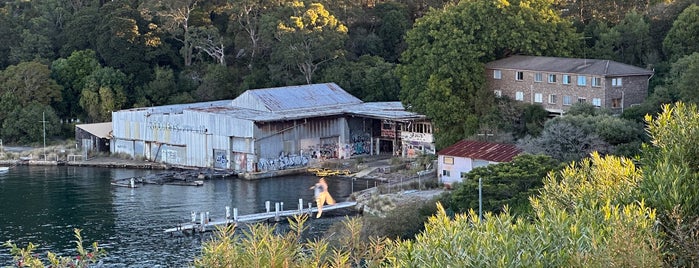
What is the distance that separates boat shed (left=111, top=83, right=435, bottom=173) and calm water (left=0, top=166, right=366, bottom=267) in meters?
1.91

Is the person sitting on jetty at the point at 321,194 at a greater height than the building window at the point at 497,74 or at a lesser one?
lesser

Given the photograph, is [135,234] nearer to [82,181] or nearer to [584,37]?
[82,181]

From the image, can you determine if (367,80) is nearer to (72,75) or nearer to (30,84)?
(72,75)

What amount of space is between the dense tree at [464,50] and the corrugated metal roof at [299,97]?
17.9ft

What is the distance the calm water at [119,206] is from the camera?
34.6 meters

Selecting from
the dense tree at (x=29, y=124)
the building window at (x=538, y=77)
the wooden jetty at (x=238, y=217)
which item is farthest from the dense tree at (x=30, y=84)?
the building window at (x=538, y=77)

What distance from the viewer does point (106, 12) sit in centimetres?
5944

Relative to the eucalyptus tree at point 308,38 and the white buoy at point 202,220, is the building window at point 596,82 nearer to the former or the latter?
the white buoy at point 202,220

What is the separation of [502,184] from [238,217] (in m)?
8.49

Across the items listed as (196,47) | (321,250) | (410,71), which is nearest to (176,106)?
(196,47)

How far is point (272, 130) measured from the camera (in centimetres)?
4850

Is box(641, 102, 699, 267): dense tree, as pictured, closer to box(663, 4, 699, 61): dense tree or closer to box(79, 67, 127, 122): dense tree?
box(663, 4, 699, 61): dense tree

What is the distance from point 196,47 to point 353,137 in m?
11.3

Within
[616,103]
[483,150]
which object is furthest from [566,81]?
[483,150]
